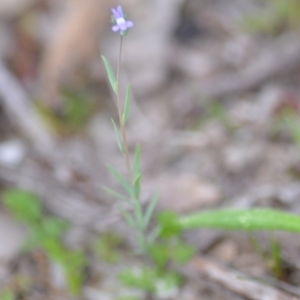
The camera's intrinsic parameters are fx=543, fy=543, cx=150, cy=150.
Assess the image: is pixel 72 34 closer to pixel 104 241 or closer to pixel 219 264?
pixel 104 241

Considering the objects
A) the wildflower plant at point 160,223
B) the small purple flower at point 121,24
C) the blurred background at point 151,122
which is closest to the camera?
the small purple flower at point 121,24

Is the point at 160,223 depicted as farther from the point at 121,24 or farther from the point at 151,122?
the point at 151,122

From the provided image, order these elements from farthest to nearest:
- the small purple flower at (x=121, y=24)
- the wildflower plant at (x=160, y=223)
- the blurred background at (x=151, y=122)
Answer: the blurred background at (x=151, y=122) → the wildflower plant at (x=160, y=223) → the small purple flower at (x=121, y=24)

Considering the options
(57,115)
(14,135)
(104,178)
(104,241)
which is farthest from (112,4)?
(104,241)

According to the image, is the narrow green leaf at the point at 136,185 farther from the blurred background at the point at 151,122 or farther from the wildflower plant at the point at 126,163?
the blurred background at the point at 151,122

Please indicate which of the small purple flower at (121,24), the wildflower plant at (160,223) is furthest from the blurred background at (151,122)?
the small purple flower at (121,24)

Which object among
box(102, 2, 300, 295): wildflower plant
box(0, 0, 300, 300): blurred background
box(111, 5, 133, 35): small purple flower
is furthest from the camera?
box(0, 0, 300, 300): blurred background

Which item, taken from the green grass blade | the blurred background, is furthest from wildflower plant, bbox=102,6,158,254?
the blurred background

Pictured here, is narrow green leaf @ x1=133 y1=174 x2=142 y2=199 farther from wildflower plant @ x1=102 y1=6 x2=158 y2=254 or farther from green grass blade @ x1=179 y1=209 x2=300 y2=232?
green grass blade @ x1=179 y1=209 x2=300 y2=232
